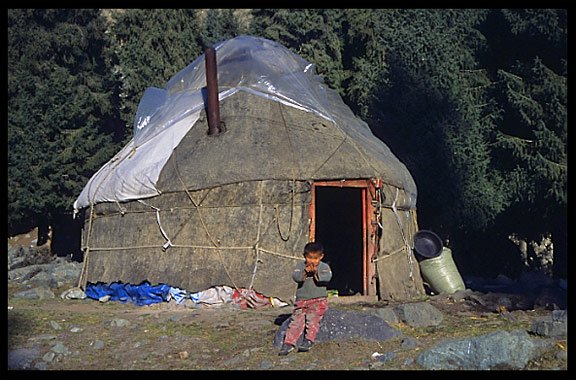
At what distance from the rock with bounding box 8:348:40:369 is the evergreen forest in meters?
11.5

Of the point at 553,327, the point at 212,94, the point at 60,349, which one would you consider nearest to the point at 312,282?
the point at 553,327

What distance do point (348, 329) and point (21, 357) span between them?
3219 millimetres

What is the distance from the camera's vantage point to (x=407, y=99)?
Result: 17.2 metres

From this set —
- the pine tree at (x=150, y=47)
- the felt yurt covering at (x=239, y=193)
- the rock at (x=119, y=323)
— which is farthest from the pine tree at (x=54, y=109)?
the rock at (x=119, y=323)

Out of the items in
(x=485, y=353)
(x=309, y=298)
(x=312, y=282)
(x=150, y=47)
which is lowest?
(x=485, y=353)

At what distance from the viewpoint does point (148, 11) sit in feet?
85.3

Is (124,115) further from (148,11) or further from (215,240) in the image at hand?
(215,240)

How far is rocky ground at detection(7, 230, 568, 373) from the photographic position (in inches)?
241

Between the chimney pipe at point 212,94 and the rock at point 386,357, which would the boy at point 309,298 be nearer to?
the rock at point 386,357

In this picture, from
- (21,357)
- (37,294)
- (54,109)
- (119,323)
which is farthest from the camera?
(54,109)

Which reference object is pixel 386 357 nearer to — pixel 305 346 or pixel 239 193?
pixel 305 346

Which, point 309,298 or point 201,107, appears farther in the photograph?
point 201,107

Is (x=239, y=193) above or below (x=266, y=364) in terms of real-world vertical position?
above

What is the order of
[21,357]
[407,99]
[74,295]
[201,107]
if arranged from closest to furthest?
A: [21,357] < [74,295] < [201,107] < [407,99]
